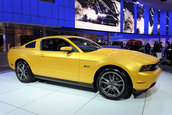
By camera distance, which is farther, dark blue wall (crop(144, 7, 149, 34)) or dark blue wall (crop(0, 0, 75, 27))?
→ dark blue wall (crop(144, 7, 149, 34))

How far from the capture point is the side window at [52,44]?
3644 millimetres

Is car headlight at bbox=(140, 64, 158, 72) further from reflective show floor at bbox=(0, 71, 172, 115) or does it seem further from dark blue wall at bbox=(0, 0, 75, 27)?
dark blue wall at bbox=(0, 0, 75, 27)

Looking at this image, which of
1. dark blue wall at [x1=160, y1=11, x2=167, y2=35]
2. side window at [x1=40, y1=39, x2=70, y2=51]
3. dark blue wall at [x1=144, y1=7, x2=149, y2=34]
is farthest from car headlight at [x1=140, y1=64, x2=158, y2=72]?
dark blue wall at [x1=160, y1=11, x2=167, y2=35]

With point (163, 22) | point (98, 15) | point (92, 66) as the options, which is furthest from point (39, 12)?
point (163, 22)

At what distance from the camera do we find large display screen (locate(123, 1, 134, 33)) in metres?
16.8

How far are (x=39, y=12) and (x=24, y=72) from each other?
6.13 metres

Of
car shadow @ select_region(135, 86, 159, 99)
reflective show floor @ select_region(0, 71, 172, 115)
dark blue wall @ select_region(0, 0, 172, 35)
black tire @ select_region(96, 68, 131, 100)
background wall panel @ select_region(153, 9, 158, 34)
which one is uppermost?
background wall panel @ select_region(153, 9, 158, 34)

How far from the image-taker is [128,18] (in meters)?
17.4

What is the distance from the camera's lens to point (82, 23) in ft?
38.7

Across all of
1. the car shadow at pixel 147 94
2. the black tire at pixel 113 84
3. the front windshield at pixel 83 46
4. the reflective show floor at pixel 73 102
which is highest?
the front windshield at pixel 83 46

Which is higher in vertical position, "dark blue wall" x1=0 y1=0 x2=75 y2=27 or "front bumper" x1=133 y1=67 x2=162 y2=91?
"dark blue wall" x1=0 y1=0 x2=75 y2=27

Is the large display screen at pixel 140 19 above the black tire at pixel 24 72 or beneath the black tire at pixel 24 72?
above

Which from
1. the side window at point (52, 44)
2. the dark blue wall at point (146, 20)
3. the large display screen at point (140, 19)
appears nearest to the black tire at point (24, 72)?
the side window at point (52, 44)

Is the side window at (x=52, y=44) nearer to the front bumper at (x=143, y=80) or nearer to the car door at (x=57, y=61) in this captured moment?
the car door at (x=57, y=61)
